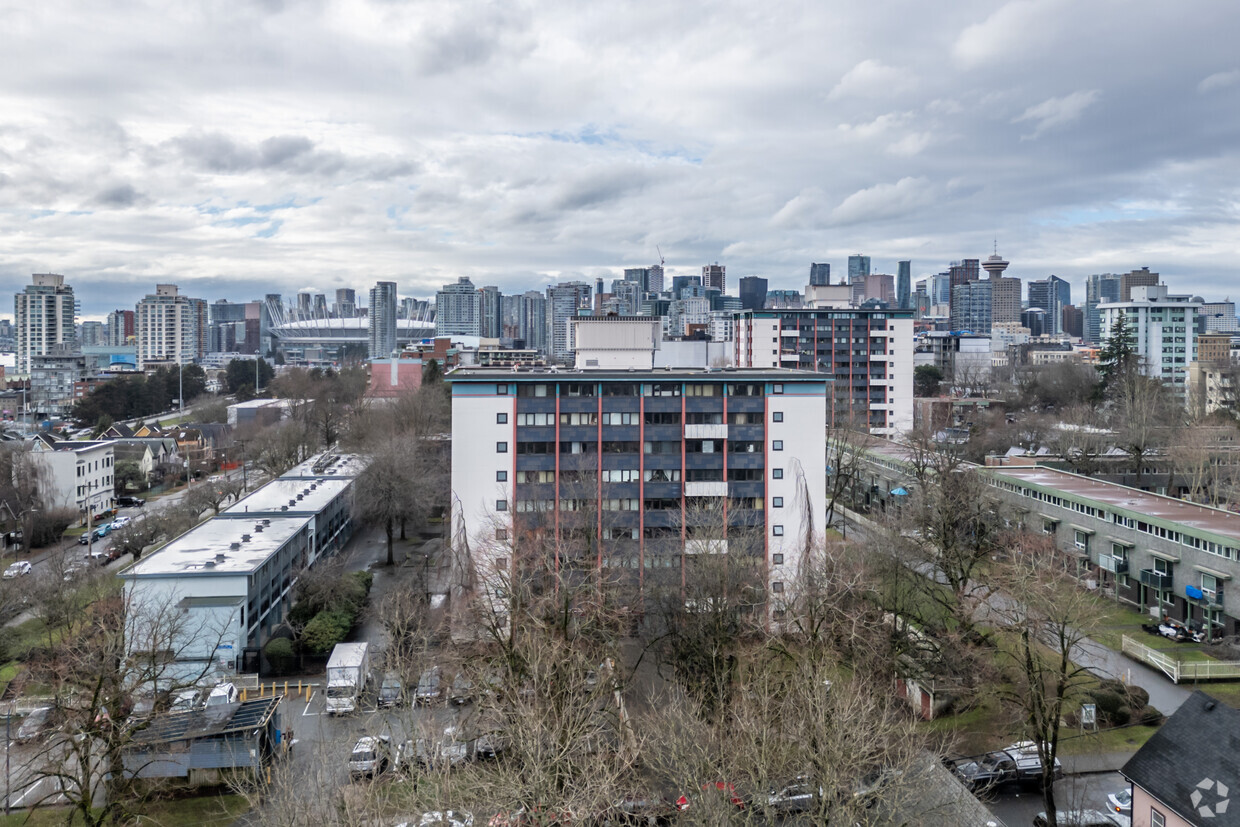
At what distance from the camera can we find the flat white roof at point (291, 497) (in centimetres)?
2942

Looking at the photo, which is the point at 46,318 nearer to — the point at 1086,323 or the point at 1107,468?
the point at 1107,468

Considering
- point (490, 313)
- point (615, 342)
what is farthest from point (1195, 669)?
point (490, 313)

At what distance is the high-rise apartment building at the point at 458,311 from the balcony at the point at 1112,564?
148m

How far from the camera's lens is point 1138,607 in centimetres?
2380

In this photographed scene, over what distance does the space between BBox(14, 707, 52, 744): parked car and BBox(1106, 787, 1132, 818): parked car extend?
714 inches

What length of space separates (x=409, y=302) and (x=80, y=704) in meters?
166

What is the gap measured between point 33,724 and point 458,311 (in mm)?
153969

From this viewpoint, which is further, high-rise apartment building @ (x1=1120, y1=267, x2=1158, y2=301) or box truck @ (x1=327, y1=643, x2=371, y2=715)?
high-rise apartment building @ (x1=1120, y1=267, x2=1158, y2=301)

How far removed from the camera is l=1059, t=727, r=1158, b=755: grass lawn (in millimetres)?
15945

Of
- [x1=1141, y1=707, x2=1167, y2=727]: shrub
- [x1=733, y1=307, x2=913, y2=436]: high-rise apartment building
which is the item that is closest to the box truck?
[x1=1141, y1=707, x2=1167, y2=727]: shrub

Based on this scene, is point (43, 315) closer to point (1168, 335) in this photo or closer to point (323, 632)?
point (323, 632)

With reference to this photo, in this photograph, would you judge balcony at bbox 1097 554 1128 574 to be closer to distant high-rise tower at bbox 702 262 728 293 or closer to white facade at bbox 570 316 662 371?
white facade at bbox 570 316 662 371
